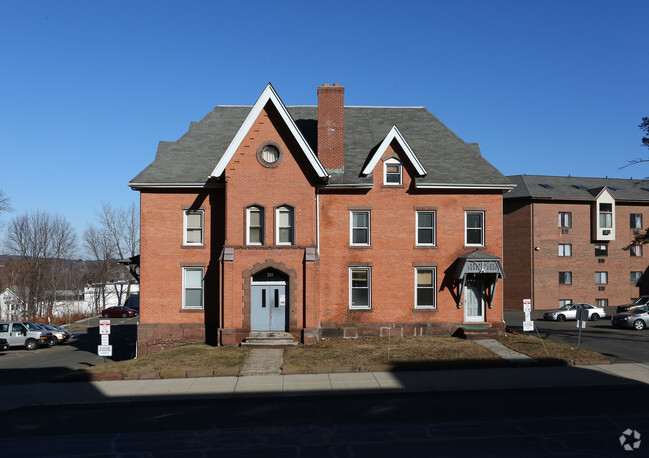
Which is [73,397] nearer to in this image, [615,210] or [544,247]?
[544,247]

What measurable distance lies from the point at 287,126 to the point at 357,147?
195 inches

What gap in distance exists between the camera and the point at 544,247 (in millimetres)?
46281

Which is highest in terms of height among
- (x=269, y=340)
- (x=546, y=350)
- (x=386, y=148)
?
(x=386, y=148)

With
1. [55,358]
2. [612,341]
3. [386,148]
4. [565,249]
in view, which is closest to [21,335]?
[55,358]

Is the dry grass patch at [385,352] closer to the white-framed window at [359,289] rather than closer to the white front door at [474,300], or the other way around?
the white-framed window at [359,289]

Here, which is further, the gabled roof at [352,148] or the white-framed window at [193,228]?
the white-framed window at [193,228]

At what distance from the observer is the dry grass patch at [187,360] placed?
18328mm

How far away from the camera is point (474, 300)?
2519 centimetres

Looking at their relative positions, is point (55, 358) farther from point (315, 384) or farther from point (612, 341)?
point (612, 341)

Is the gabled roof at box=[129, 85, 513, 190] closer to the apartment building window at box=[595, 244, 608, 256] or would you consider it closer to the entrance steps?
the entrance steps

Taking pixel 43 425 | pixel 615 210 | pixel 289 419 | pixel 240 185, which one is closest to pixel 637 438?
pixel 289 419

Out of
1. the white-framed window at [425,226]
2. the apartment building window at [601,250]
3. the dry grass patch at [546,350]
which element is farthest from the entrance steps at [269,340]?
the apartment building window at [601,250]

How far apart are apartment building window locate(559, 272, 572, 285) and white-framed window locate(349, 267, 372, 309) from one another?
29143 millimetres

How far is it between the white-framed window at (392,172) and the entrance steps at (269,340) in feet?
27.8
